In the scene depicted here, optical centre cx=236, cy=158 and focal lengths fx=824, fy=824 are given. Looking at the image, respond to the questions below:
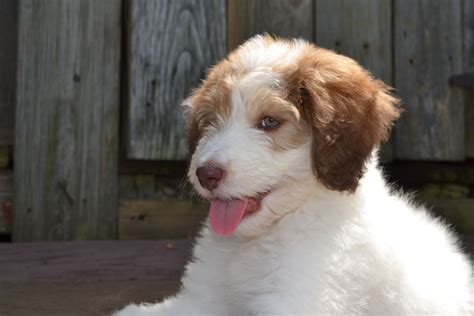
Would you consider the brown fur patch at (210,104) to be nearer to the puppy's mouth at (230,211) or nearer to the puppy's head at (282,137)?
the puppy's head at (282,137)

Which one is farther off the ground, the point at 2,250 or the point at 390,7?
the point at 390,7

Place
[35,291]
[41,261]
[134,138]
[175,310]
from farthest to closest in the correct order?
[134,138], [41,261], [35,291], [175,310]

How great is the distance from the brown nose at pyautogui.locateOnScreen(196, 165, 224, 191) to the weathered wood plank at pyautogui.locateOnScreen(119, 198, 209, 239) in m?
2.18

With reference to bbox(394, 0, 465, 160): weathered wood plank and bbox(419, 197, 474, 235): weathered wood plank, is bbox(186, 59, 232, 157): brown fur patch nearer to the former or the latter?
bbox(394, 0, 465, 160): weathered wood plank

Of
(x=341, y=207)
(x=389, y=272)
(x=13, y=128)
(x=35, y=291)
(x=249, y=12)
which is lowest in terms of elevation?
(x=35, y=291)

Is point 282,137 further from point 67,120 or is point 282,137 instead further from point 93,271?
point 67,120

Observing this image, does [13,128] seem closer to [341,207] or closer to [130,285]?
[130,285]

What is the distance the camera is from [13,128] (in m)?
5.89

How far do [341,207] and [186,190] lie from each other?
7.44 feet

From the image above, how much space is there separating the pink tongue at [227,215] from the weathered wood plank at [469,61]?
9.73ft

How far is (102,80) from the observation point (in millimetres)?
5738

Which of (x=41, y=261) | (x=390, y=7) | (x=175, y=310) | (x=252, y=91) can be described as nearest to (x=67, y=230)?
(x=41, y=261)

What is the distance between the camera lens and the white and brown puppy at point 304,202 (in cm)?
371

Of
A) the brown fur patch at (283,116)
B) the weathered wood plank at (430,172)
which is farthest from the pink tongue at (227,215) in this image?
the weathered wood plank at (430,172)
